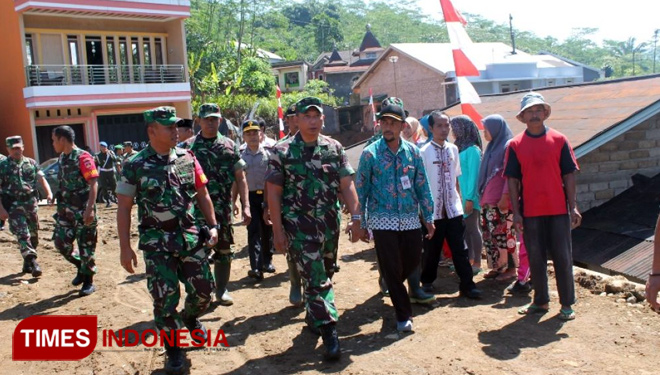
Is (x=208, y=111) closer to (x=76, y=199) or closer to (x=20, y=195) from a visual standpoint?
(x=76, y=199)

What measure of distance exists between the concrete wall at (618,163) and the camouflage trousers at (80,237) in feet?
21.8

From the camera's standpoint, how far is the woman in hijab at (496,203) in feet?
21.1

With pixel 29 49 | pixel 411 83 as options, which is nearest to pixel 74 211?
pixel 29 49

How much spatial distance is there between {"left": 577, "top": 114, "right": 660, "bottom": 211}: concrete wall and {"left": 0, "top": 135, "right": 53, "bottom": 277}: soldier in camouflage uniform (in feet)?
24.6

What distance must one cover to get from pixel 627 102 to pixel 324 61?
54.5 m

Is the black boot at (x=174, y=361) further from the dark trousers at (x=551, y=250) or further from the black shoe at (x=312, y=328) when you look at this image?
the dark trousers at (x=551, y=250)

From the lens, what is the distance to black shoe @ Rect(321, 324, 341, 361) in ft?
16.0

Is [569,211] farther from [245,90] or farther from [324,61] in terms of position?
[324,61]

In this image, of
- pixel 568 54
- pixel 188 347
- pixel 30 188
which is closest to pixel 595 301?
pixel 188 347

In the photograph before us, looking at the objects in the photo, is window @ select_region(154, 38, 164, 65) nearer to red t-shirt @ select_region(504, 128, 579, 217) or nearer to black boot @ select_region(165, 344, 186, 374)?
red t-shirt @ select_region(504, 128, 579, 217)

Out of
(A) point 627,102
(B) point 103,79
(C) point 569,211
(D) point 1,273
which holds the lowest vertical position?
(D) point 1,273

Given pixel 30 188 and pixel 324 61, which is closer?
pixel 30 188

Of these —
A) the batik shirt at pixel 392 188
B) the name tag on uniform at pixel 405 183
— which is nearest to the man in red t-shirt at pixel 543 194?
the batik shirt at pixel 392 188

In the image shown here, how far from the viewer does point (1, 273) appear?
900 centimetres
